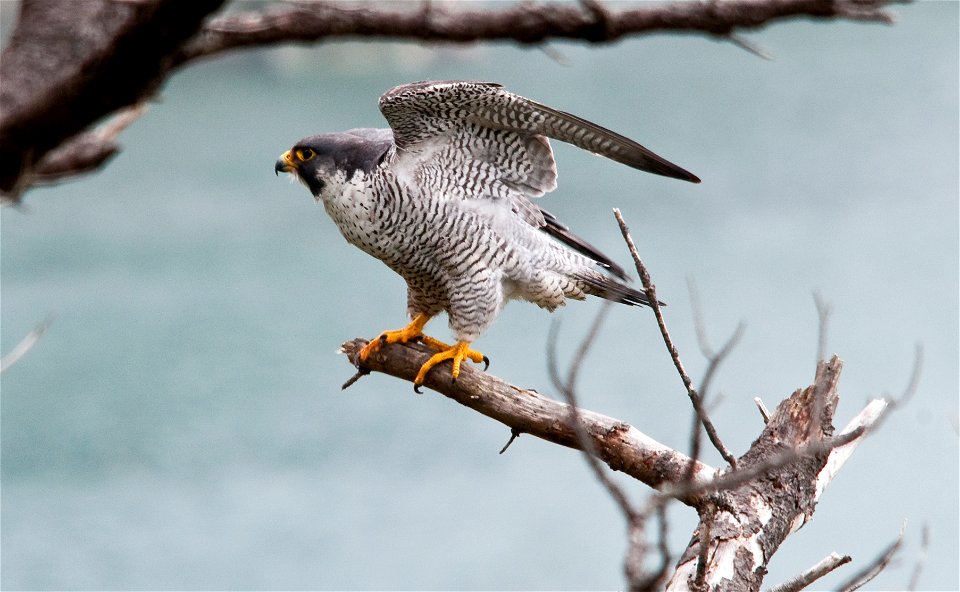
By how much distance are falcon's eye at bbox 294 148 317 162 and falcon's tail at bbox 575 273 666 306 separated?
0.90 m

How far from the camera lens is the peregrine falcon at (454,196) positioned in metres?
2.84

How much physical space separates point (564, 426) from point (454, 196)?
81 cm

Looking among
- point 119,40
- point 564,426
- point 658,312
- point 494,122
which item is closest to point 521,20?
point 119,40

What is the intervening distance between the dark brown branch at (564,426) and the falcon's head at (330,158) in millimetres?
608

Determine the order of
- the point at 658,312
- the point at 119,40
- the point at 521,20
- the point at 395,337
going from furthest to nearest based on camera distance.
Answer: the point at 395,337 → the point at 658,312 → the point at 521,20 → the point at 119,40

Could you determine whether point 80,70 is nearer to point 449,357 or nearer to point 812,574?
point 812,574

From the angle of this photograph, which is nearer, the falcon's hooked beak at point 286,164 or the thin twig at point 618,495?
the thin twig at point 618,495

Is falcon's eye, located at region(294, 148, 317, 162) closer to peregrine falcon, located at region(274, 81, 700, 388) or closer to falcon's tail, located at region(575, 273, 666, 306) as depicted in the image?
peregrine falcon, located at region(274, 81, 700, 388)

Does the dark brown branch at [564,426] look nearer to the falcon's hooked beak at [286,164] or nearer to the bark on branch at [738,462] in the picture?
the bark on branch at [738,462]

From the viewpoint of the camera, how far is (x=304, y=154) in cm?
296

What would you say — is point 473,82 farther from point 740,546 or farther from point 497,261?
point 740,546

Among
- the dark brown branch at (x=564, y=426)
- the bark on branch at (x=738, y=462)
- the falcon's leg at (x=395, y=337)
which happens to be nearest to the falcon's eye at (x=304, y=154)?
the falcon's leg at (x=395, y=337)

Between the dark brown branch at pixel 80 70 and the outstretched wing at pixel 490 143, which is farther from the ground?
the dark brown branch at pixel 80 70

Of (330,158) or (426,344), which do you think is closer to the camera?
(330,158)
